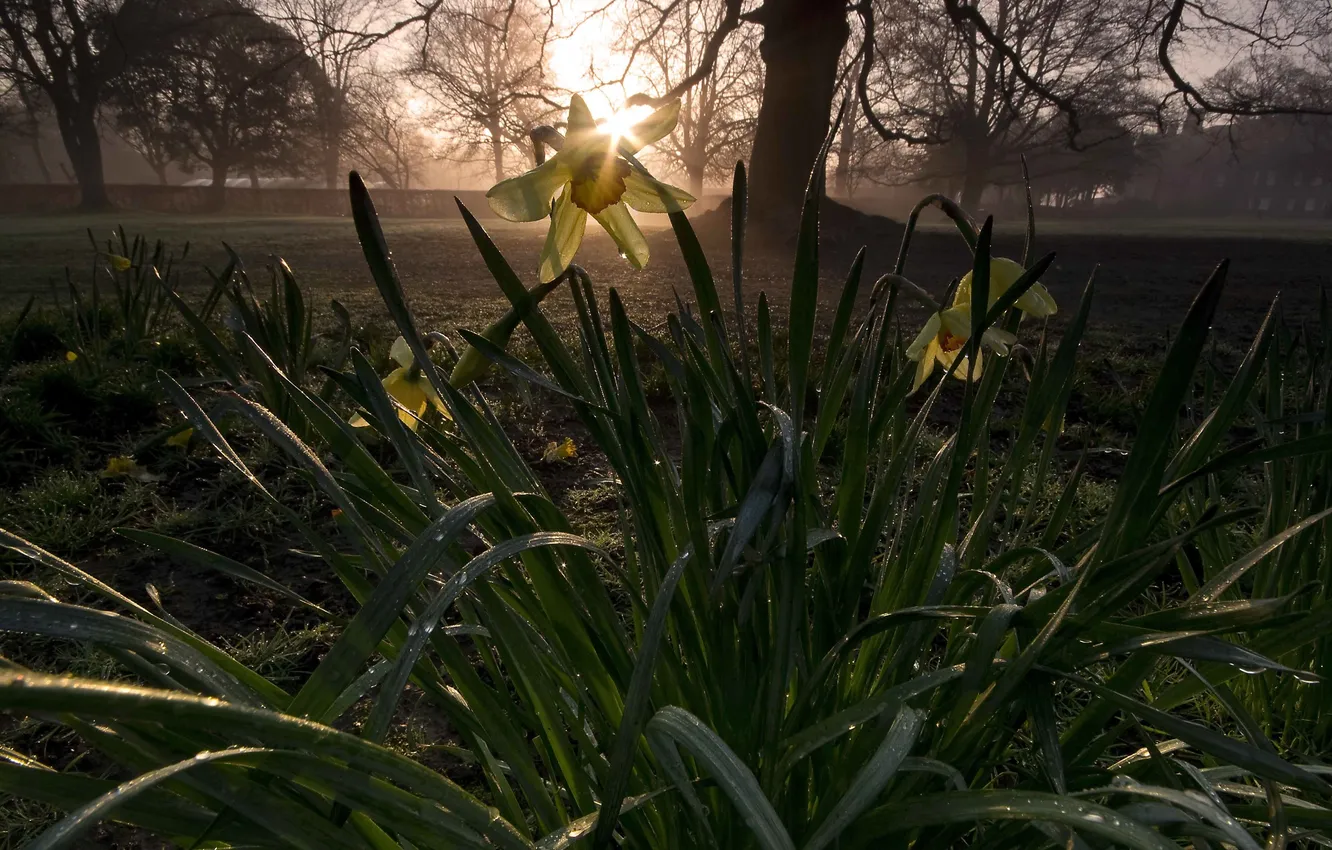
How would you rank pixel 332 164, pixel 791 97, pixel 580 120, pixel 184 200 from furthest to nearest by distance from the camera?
pixel 332 164 < pixel 184 200 < pixel 791 97 < pixel 580 120

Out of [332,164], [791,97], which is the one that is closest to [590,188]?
[791,97]

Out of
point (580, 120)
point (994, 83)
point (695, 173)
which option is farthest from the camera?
point (695, 173)

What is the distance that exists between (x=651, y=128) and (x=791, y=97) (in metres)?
8.72

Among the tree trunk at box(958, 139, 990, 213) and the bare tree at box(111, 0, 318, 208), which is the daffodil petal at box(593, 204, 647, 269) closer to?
the bare tree at box(111, 0, 318, 208)

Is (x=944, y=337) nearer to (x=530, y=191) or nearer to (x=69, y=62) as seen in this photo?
(x=530, y=191)

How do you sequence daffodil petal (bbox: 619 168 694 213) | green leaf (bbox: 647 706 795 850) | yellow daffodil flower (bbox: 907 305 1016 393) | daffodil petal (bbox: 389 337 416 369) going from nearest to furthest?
green leaf (bbox: 647 706 795 850)
daffodil petal (bbox: 619 168 694 213)
yellow daffodil flower (bbox: 907 305 1016 393)
daffodil petal (bbox: 389 337 416 369)

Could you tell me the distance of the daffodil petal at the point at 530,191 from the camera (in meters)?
0.85

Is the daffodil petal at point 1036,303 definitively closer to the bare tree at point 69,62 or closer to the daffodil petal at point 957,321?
the daffodil petal at point 957,321

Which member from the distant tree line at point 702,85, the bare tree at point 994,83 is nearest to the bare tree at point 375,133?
the distant tree line at point 702,85

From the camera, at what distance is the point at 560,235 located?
97cm

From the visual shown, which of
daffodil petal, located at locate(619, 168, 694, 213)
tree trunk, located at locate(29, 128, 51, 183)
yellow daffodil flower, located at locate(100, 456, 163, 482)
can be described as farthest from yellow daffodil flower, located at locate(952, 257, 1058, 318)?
tree trunk, located at locate(29, 128, 51, 183)

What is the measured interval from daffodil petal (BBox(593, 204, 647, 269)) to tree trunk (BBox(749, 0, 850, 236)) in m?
8.16

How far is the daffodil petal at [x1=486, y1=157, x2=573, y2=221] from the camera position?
2.79 feet

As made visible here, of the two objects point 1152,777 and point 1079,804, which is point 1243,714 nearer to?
point 1152,777
